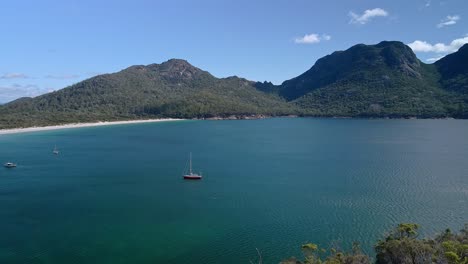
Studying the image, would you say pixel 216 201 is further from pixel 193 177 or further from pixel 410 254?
pixel 410 254

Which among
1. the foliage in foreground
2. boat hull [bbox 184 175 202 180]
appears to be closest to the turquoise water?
boat hull [bbox 184 175 202 180]

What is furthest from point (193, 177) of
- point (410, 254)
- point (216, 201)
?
point (410, 254)

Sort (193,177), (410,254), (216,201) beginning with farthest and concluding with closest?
1. (193,177)
2. (216,201)
3. (410,254)

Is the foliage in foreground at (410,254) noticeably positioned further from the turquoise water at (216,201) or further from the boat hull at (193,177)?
the boat hull at (193,177)

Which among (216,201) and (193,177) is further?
(193,177)

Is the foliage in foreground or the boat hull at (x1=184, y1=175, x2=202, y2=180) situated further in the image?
the boat hull at (x1=184, y1=175, x2=202, y2=180)

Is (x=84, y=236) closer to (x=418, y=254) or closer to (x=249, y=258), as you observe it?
(x=249, y=258)

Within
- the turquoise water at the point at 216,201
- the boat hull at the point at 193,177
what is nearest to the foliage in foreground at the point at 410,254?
the turquoise water at the point at 216,201

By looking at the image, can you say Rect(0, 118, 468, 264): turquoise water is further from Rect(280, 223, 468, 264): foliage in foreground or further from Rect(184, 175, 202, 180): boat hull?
Rect(280, 223, 468, 264): foliage in foreground
